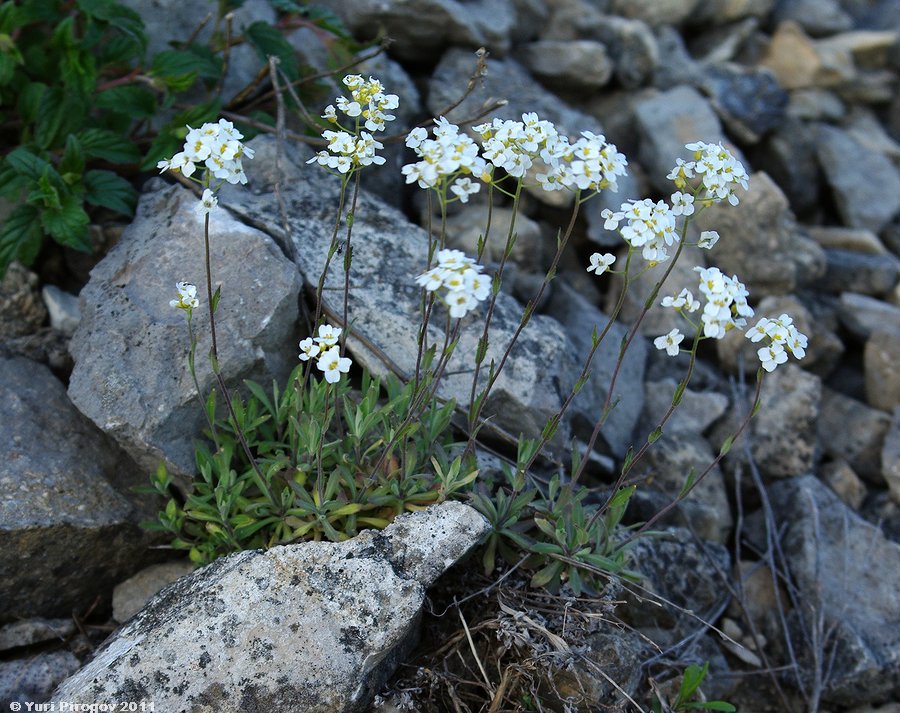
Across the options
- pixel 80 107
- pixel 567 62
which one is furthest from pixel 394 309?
pixel 567 62

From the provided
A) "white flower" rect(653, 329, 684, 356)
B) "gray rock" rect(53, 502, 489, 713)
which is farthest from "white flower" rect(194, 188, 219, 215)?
"white flower" rect(653, 329, 684, 356)

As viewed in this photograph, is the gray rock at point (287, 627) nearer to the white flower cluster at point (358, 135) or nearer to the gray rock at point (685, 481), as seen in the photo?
the white flower cluster at point (358, 135)

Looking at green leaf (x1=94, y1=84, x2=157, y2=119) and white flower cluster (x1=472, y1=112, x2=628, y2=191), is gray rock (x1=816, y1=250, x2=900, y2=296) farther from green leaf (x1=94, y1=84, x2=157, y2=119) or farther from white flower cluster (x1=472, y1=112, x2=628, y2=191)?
green leaf (x1=94, y1=84, x2=157, y2=119)

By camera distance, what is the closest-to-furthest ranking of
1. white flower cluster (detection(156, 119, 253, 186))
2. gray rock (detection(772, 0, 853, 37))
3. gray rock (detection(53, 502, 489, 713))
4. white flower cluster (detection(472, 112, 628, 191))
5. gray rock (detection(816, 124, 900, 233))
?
white flower cluster (detection(156, 119, 253, 186)) → white flower cluster (detection(472, 112, 628, 191)) → gray rock (detection(53, 502, 489, 713)) → gray rock (detection(816, 124, 900, 233)) → gray rock (detection(772, 0, 853, 37))

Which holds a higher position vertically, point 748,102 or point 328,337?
point 328,337

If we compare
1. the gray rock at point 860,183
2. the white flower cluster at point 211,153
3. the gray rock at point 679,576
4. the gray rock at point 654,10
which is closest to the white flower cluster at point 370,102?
the white flower cluster at point 211,153

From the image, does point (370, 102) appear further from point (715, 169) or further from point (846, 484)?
point (846, 484)
